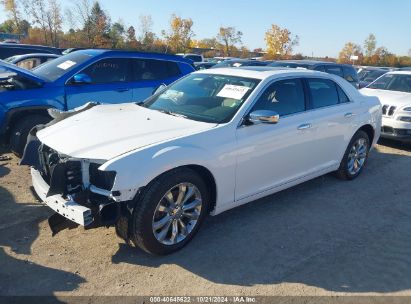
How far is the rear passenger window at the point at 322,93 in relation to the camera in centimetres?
509

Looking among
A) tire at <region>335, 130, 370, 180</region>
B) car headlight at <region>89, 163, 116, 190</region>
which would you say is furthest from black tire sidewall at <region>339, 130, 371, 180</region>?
car headlight at <region>89, 163, 116, 190</region>

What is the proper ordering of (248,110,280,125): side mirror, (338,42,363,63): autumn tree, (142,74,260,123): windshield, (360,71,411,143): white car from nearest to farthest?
(248,110,280,125): side mirror → (142,74,260,123): windshield → (360,71,411,143): white car → (338,42,363,63): autumn tree

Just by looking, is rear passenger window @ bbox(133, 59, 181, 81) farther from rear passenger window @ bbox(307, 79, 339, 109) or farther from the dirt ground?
rear passenger window @ bbox(307, 79, 339, 109)

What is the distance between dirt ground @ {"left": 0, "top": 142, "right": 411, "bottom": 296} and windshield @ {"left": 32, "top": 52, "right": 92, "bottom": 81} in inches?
93.1

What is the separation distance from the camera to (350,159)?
232 inches

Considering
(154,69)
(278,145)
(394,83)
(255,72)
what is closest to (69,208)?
(278,145)

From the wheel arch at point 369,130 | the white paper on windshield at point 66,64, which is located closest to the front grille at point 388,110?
the wheel arch at point 369,130

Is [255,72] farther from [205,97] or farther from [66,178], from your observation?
[66,178]

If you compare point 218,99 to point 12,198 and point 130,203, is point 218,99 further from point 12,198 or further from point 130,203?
point 12,198

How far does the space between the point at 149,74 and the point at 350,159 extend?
13.4ft

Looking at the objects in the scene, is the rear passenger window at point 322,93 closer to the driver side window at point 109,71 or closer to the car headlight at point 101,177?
the car headlight at point 101,177

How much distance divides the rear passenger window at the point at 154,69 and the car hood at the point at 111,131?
3085 mm

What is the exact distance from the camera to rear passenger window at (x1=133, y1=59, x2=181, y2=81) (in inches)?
295

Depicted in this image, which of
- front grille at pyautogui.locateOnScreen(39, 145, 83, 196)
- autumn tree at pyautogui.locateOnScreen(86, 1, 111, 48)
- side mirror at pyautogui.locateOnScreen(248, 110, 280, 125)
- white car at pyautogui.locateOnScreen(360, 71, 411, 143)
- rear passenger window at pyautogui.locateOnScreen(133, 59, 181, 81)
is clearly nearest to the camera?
front grille at pyautogui.locateOnScreen(39, 145, 83, 196)
